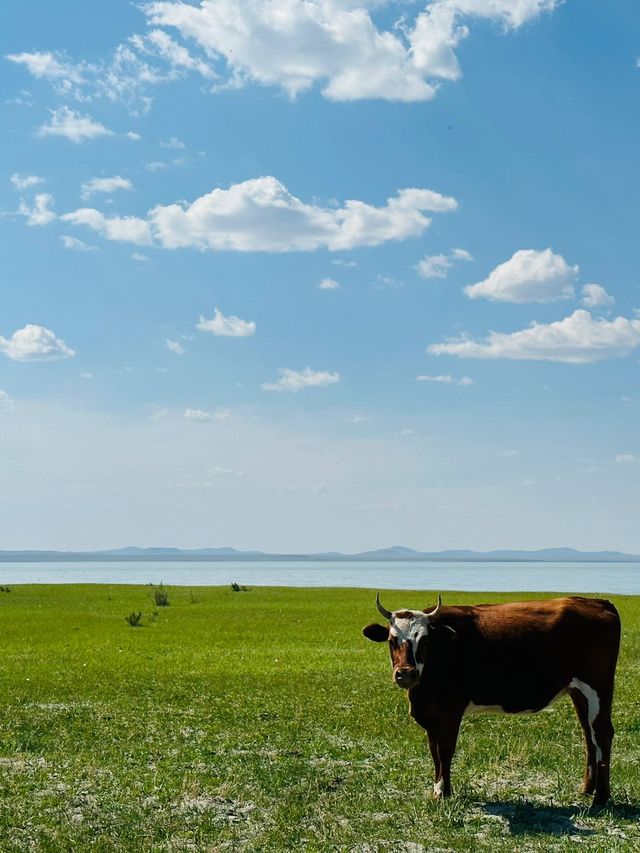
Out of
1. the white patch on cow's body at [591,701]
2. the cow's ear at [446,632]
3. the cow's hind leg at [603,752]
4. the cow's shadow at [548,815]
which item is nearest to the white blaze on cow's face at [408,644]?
the cow's ear at [446,632]

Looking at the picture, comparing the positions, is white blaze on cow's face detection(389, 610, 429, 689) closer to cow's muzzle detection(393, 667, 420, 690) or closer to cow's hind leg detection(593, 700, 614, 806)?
cow's muzzle detection(393, 667, 420, 690)

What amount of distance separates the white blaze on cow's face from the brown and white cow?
1cm

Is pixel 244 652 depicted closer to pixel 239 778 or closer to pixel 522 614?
pixel 239 778

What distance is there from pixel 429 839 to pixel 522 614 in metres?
3.41

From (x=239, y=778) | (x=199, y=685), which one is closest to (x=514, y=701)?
(x=239, y=778)

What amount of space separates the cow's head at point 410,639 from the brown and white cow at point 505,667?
1 cm

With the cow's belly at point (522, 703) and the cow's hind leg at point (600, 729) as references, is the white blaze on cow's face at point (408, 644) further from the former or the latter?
the cow's hind leg at point (600, 729)

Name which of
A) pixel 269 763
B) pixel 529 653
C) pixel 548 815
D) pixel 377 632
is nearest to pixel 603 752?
pixel 548 815

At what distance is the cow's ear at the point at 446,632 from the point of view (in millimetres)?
12523

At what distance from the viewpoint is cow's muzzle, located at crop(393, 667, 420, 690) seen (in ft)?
39.7

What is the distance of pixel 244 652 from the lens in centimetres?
3341

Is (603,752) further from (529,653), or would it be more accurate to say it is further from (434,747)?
(434,747)

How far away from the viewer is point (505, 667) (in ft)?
42.2

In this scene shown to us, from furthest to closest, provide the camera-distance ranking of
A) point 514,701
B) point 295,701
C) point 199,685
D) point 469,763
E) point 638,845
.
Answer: point 199,685 < point 295,701 < point 469,763 < point 514,701 < point 638,845
